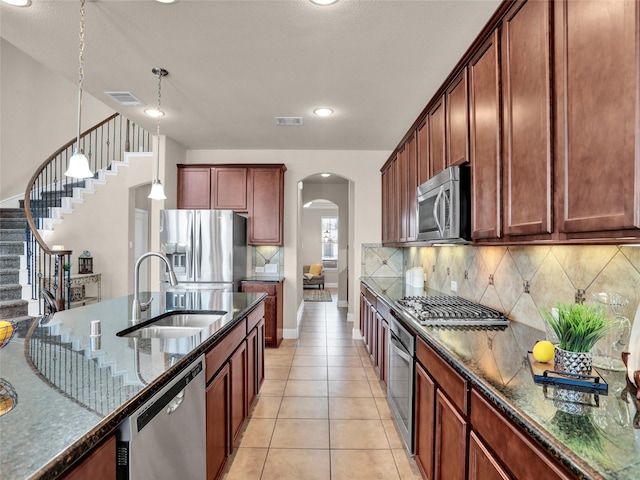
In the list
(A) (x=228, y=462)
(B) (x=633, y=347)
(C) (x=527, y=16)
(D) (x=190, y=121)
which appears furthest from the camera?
(D) (x=190, y=121)

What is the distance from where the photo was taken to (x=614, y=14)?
108 cm

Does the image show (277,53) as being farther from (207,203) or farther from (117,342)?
(207,203)

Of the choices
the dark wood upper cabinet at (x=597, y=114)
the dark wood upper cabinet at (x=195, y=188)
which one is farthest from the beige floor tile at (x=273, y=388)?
the dark wood upper cabinet at (x=597, y=114)

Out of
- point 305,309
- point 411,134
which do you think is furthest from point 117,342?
point 305,309

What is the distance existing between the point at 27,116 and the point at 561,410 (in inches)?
365

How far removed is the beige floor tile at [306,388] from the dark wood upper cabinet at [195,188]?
110 inches

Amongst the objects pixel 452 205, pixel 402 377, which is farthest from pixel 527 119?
pixel 402 377

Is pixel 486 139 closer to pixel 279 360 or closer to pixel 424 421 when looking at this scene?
pixel 424 421

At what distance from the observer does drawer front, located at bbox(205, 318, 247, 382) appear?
182 cm

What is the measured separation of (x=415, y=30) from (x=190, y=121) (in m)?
2.80

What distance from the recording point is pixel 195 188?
5.22 m

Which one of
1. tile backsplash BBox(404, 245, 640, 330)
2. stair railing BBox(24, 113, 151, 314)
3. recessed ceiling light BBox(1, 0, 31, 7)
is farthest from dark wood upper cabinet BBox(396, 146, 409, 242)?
stair railing BBox(24, 113, 151, 314)

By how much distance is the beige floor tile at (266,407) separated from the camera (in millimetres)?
3007

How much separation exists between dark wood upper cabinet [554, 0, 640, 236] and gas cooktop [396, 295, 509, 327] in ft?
3.22
